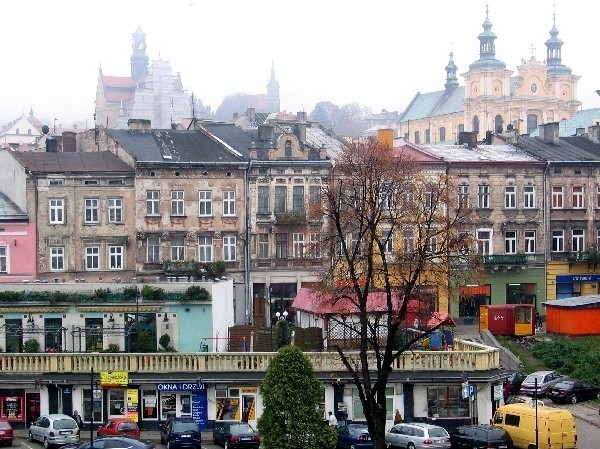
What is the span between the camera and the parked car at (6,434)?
137 ft

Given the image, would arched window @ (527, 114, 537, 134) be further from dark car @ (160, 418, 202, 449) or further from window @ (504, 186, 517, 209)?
dark car @ (160, 418, 202, 449)

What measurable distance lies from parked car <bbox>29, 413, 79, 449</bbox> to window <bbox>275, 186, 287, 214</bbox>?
1078 inches

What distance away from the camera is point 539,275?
73000mm

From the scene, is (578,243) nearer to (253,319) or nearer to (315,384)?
(253,319)

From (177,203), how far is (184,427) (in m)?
26.8

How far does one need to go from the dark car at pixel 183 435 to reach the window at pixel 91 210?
25.2 metres

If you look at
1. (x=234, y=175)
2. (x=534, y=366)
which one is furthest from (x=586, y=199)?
(x=234, y=175)

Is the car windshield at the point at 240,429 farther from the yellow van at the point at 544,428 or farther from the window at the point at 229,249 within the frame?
the window at the point at 229,249

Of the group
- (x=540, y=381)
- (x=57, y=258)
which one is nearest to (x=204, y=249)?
(x=57, y=258)

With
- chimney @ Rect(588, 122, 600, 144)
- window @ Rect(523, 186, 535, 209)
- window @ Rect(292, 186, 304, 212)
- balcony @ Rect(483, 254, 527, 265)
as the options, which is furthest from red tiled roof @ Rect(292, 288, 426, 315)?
chimney @ Rect(588, 122, 600, 144)

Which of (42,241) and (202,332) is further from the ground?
(42,241)

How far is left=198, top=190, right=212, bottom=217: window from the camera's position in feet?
220

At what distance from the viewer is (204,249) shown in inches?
2645

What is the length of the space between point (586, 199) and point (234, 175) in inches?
890
